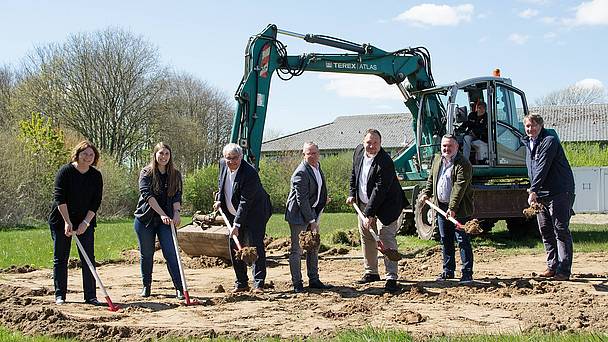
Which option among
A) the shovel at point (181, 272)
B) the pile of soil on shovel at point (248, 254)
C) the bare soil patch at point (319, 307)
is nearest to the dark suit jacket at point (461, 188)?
the bare soil patch at point (319, 307)

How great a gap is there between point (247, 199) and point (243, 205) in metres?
0.09

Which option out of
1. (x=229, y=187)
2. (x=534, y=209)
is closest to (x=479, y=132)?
(x=534, y=209)

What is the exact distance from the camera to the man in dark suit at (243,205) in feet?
28.8

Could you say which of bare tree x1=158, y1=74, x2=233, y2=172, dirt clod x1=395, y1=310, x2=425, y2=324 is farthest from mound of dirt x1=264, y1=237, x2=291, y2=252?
bare tree x1=158, y1=74, x2=233, y2=172

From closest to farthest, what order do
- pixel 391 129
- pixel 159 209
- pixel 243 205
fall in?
pixel 159 209
pixel 243 205
pixel 391 129

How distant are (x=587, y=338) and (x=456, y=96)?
9865mm

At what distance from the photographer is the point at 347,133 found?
65.4 metres

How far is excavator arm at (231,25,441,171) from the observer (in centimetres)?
1331

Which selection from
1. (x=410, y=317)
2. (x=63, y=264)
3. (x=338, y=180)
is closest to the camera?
(x=410, y=317)

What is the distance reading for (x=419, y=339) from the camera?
19.1 ft

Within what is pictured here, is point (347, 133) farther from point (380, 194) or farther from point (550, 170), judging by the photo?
point (380, 194)

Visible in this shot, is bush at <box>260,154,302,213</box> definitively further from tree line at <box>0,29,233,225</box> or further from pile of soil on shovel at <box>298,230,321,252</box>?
pile of soil on shovel at <box>298,230,321,252</box>

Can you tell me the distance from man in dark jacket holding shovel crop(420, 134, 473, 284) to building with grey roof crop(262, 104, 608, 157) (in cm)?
3910

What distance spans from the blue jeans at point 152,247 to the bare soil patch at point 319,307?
28cm
